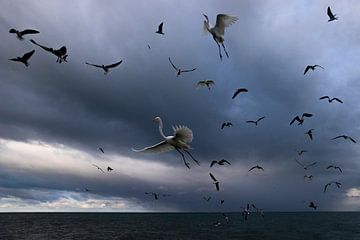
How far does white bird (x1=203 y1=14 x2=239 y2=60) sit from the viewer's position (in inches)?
1093

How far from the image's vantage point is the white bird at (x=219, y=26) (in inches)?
1093

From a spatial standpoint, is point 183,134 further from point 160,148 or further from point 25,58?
point 25,58

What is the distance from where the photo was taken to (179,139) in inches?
939

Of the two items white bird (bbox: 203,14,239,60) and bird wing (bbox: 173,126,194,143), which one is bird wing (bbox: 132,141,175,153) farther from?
white bird (bbox: 203,14,239,60)

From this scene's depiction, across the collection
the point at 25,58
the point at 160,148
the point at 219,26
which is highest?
the point at 219,26

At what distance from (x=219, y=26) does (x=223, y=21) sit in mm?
571

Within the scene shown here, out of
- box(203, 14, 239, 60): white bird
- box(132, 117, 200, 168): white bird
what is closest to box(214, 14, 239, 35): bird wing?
box(203, 14, 239, 60): white bird

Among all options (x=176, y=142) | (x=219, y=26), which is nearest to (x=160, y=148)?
(x=176, y=142)

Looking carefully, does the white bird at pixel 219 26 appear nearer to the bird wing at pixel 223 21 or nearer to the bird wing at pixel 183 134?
the bird wing at pixel 223 21

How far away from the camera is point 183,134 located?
23.6 m

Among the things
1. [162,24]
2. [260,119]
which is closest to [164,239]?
[260,119]

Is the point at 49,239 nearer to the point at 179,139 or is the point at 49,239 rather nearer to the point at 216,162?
the point at 216,162

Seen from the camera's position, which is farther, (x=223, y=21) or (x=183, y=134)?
(x=223, y=21)

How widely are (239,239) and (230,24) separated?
288 ft
